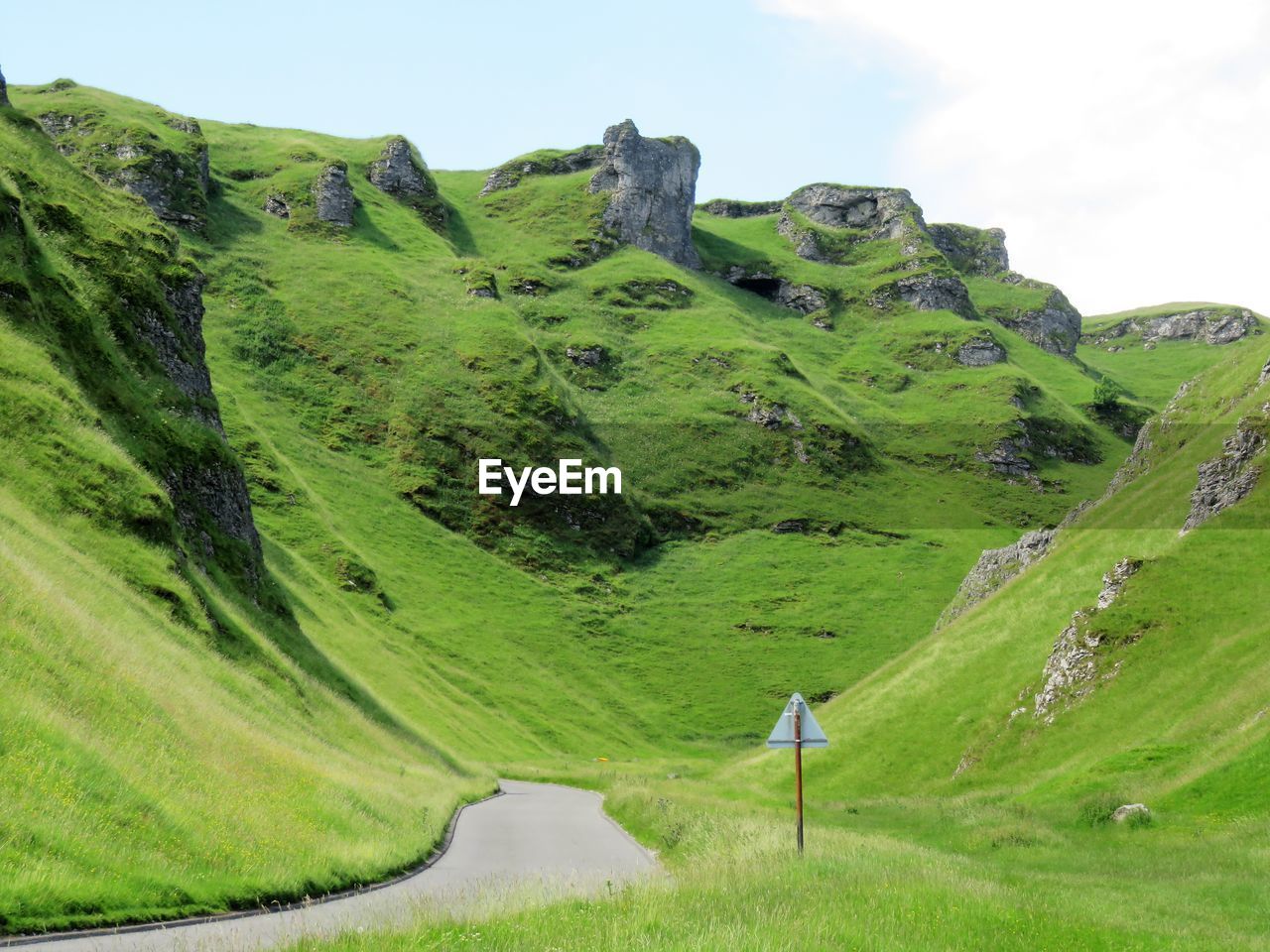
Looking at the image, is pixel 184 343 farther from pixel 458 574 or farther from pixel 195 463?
pixel 458 574

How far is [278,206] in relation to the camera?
617ft

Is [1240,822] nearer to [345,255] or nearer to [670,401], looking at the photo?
[670,401]

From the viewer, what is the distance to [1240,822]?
26672 mm

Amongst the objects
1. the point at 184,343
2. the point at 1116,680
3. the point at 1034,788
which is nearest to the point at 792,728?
the point at 1034,788

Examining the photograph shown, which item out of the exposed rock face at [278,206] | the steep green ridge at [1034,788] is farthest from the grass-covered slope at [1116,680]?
the exposed rock face at [278,206]

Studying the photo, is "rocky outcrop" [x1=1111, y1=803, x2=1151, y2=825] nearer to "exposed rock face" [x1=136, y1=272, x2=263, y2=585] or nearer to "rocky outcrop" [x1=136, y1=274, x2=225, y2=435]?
"exposed rock face" [x1=136, y1=272, x2=263, y2=585]

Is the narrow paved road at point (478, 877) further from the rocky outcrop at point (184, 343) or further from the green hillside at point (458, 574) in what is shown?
the rocky outcrop at point (184, 343)

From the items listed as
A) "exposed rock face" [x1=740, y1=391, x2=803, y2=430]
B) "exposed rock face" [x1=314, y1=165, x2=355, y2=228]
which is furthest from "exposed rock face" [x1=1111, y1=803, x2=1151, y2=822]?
"exposed rock face" [x1=314, y1=165, x2=355, y2=228]

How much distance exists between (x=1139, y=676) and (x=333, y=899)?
3582 cm

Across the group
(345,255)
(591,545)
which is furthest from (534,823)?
(345,255)

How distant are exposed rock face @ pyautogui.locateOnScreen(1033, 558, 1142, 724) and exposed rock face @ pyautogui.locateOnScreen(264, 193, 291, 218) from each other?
166021mm

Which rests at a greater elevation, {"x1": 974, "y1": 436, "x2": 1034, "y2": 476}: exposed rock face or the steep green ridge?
{"x1": 974, "y1": 436, "x2": 1034, "y2": 476}: exposed rock face

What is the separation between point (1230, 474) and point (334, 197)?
167m

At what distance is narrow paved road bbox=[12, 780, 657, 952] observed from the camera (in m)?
13.8
